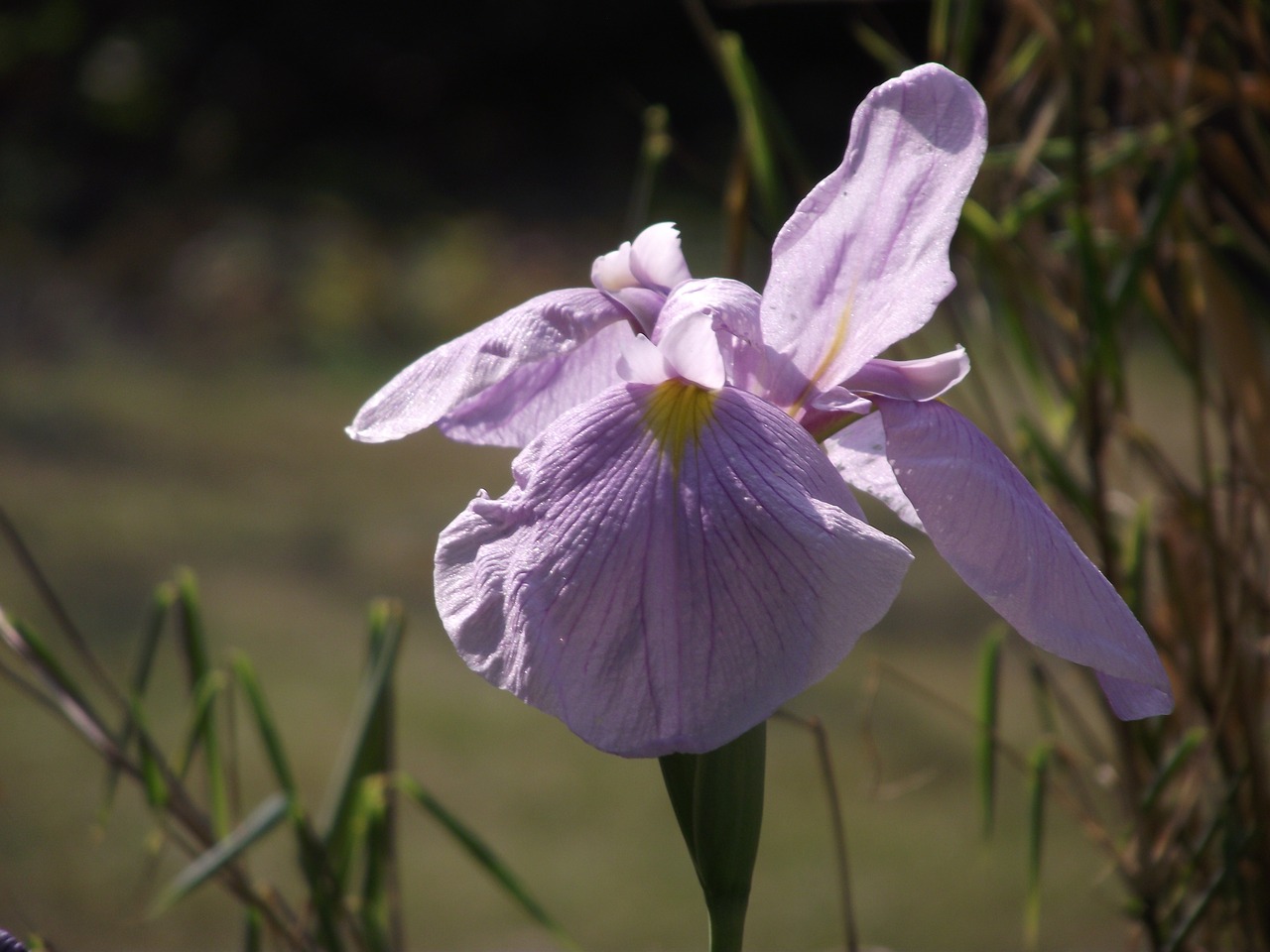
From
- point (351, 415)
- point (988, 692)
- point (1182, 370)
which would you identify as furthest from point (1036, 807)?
point (351, 415)

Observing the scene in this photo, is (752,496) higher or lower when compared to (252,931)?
higher

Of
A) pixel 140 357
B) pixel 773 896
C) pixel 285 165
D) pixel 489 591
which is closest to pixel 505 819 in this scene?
pixel 773 896

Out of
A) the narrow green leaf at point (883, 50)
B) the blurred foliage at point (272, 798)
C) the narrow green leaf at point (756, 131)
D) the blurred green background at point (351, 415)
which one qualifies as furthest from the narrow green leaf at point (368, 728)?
the narrow green leaf at point (883, 50)

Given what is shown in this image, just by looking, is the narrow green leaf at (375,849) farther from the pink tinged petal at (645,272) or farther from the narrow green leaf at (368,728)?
the pink tinged petal at (645,272)

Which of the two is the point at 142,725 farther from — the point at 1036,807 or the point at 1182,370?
the point at 1182,370

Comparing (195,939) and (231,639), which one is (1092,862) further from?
(231,639)

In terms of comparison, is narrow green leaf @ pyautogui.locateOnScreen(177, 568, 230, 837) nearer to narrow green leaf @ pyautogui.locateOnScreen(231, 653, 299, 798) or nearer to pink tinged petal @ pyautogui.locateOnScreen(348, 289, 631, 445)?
narrow green leaf @ pyautogui.locateOnScreen(231, 653, 299, 798)

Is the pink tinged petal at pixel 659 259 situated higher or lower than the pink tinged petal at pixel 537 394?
higher
